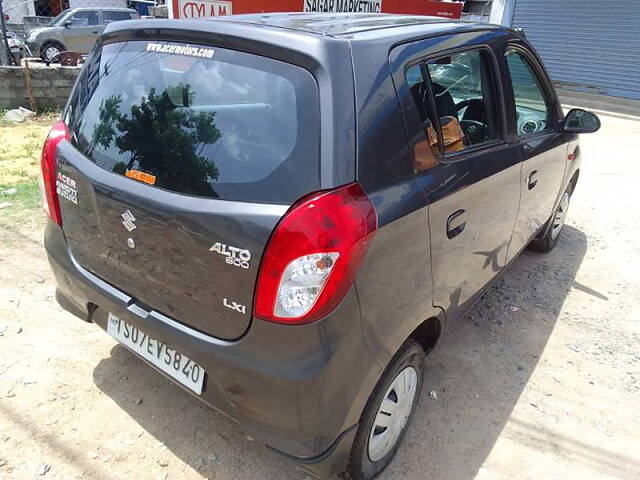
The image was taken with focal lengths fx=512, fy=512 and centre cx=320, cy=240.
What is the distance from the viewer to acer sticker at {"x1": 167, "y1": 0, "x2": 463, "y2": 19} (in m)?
4.96

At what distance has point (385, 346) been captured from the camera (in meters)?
1.82

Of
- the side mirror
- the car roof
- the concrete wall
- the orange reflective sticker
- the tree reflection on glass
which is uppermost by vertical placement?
the car roof

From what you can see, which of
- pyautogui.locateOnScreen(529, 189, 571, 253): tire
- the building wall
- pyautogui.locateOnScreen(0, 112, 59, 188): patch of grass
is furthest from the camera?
the building wall

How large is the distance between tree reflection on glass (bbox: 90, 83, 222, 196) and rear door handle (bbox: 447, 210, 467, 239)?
97 centimetres

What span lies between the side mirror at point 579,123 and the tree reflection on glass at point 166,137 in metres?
2.60

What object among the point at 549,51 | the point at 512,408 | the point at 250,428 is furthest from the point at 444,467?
the point at 549,51

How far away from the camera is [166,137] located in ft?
6.10

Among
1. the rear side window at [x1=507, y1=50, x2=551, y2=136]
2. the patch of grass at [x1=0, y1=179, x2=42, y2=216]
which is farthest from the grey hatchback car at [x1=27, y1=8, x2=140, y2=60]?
the rear side window at [x1=507, y1=50, x2=551, y2=136]

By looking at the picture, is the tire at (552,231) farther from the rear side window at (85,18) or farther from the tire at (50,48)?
the rear side window at (85,18)

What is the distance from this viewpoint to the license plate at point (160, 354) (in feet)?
6.11

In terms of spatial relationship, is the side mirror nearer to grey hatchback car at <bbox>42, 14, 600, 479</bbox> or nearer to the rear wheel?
grey hatchback car at <bbox>42, 14, 600, 479</bbox>

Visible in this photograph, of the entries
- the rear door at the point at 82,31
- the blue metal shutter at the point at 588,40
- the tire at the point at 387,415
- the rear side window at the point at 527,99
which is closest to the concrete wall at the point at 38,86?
the rear side window at the point at 527,99

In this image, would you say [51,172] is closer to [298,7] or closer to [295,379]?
[295,379]

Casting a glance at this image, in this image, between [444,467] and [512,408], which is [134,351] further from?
[512,408]
